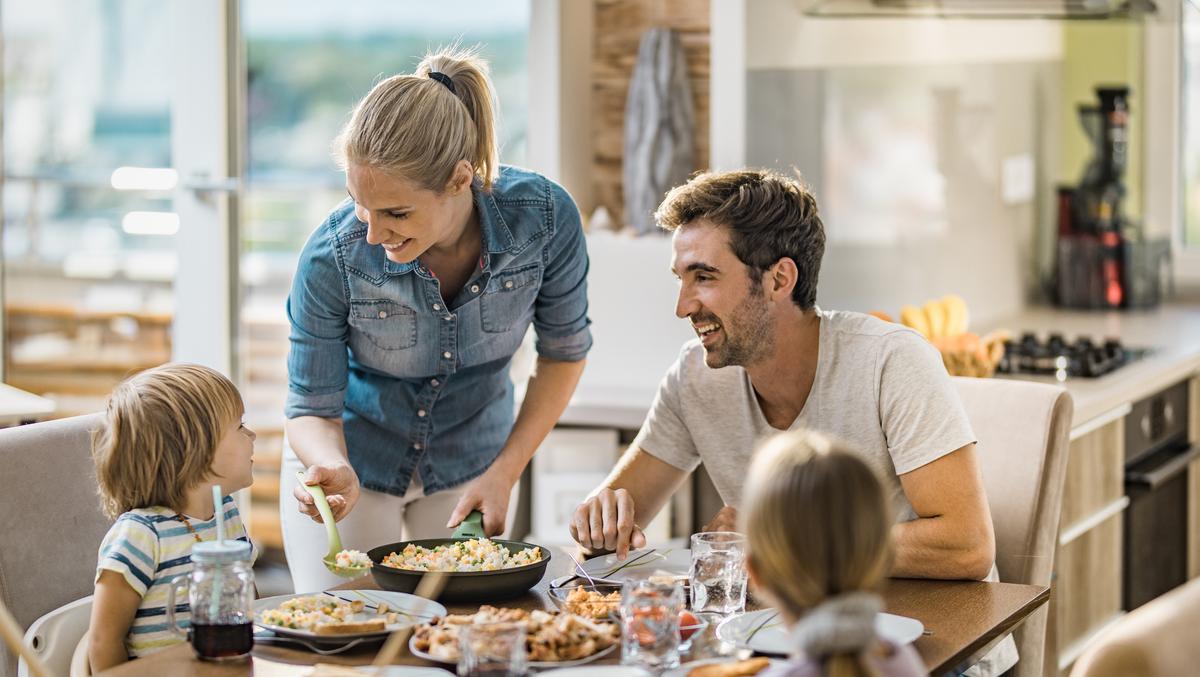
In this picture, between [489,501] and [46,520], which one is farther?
[489,501]

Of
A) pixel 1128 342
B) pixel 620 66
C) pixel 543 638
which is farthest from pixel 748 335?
pixel 1128 342

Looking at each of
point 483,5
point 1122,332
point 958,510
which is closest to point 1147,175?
point 1122,332

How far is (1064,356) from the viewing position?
359cm

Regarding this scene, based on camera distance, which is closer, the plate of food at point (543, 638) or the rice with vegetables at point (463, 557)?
the plate of food at point (543, 638)

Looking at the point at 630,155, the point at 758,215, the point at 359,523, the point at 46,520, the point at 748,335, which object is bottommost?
the point at 359,523

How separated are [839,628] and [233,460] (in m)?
0.97

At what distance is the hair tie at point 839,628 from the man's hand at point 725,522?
0.78 meters

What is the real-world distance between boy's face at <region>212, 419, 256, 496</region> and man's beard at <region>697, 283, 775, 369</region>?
636mm

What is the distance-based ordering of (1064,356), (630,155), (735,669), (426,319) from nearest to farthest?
(735,669)
(426,319)
(630,155)
(1064,356)

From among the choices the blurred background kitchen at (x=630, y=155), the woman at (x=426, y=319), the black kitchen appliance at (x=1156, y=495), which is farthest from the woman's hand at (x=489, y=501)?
the black kitchen appliance at (x=1156, y=495)

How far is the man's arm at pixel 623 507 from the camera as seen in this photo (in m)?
1.98

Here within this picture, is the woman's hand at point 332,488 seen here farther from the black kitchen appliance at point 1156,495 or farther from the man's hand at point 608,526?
the black kitchen appliance at point 1156,495

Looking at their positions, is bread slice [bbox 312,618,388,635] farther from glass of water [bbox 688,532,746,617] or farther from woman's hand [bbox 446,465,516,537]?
woman's hand [bbox 446,465,516,537]

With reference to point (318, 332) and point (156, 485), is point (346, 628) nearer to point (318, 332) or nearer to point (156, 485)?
point (156, 485)
